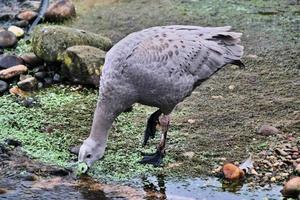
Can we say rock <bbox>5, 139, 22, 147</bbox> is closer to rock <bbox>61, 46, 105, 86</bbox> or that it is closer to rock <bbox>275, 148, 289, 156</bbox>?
rock <bbox>61, 46, 105, 86</bbox>

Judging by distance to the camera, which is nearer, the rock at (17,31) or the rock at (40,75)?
the rock at (40,75)

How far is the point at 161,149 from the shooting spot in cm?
Result: 603

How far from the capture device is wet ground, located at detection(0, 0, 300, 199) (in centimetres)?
558

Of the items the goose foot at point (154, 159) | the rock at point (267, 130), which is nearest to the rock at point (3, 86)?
the goose foot at point (154, 159)

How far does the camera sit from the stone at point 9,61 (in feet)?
25.6

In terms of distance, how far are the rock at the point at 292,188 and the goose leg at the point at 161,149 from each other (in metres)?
1.07

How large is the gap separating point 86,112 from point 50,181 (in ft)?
4.64

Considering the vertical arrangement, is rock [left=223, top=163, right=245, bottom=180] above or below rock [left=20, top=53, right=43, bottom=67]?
below

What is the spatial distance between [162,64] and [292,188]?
1377 millimetres

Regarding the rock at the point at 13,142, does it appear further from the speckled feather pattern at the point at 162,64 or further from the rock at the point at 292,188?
the rock at the point at 292,188

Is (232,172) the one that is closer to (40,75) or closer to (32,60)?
(40,75)

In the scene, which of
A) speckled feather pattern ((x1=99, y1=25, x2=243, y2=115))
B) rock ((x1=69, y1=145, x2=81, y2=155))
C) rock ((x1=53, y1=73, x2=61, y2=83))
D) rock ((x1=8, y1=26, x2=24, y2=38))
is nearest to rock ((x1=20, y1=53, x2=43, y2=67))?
rock ((x1=53, y1=73, x2=61, y2=83))

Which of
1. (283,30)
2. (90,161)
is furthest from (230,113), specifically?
(283,30)

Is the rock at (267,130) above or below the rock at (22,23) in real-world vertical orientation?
below
